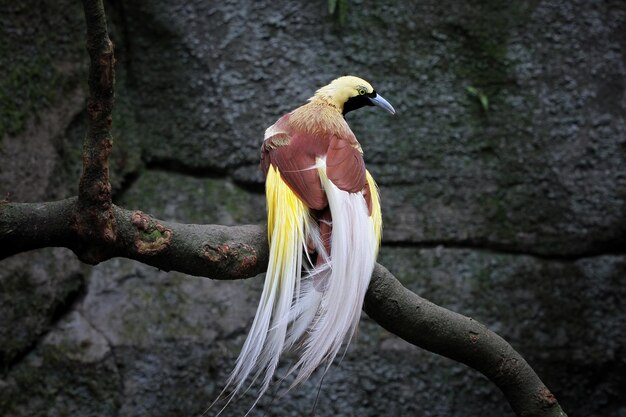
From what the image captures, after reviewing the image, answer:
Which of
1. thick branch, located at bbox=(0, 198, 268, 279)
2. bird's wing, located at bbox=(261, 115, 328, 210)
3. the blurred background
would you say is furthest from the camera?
the blurred background

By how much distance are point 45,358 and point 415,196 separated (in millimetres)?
1649

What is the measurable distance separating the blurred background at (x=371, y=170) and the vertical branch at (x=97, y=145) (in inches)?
59.2

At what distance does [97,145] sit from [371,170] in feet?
6.24

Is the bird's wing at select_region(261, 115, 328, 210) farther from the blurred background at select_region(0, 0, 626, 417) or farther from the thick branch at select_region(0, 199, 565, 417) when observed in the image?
the blurred background at select_region(0, 0, 626, 417)

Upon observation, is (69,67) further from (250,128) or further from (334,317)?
(334,317)

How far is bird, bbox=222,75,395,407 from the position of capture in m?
1.92

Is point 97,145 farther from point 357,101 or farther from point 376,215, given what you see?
point 357,101

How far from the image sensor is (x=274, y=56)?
3.36 m

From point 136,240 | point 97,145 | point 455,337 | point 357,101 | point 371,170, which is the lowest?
point 371,170

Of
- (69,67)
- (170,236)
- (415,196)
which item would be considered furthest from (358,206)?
(69,67)

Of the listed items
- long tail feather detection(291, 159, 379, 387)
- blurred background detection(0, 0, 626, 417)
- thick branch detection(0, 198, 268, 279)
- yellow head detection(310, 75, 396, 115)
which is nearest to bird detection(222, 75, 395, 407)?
long tail feather detection(291, 159, 379, 387)

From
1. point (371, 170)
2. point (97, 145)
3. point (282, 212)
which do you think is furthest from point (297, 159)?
point (371, 170)

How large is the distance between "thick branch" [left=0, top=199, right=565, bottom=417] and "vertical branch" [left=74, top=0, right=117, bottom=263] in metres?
0.03

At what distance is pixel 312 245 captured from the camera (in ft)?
6.75
